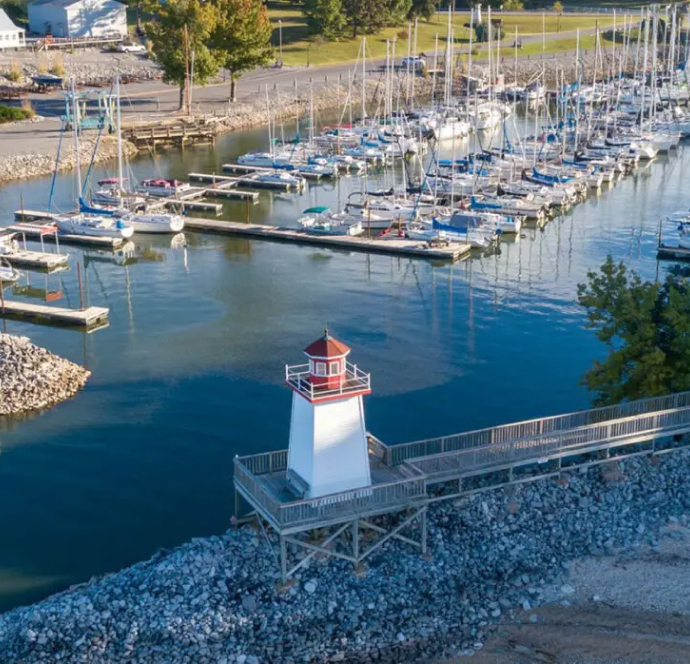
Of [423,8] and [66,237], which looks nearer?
[66,237]

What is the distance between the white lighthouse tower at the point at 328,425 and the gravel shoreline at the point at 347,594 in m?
2.08

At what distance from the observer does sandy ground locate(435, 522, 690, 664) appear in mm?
26547

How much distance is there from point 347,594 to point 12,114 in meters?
75.5

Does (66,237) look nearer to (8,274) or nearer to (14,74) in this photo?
(8,274)

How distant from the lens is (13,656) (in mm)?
26031

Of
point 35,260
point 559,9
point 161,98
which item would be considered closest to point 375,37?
point 559,9

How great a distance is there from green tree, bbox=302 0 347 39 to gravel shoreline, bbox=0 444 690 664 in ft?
340

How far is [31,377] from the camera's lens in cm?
4109

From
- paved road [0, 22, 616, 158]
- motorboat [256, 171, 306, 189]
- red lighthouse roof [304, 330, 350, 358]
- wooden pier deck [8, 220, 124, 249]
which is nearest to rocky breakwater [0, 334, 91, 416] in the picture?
red lighthouse roof [304, 330, 350, 358]

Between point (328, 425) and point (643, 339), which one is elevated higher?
point (643, 339)

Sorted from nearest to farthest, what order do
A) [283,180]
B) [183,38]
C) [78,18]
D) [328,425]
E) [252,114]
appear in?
1. [328,425]
2. [283,180]
3. [183,38]
4. [252,114]
5. [78,18]

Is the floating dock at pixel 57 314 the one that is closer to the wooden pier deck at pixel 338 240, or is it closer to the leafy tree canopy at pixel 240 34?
the wooden pier deck at pixel 338 240

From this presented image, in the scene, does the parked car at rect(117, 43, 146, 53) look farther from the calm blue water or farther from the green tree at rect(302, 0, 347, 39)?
the calm blue water

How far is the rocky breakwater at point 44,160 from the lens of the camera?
80.6 meters
